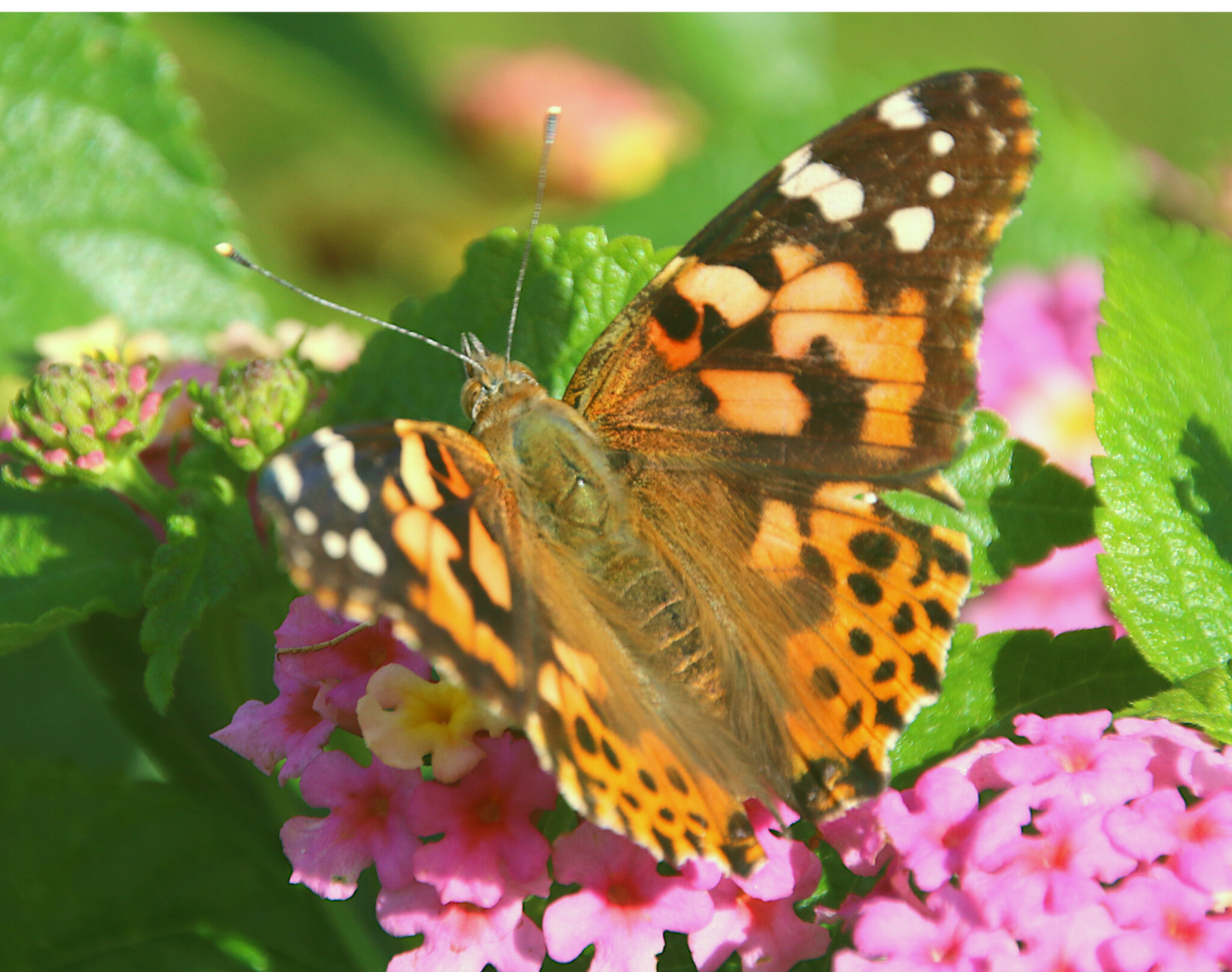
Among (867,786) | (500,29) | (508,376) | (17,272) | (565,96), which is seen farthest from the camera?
(500,29)

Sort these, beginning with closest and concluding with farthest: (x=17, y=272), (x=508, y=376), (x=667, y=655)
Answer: (x=667, y=655) < (x=508, y=376) < (x=17, y=272)

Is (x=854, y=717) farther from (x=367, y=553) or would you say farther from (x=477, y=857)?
(x=367, y=553)

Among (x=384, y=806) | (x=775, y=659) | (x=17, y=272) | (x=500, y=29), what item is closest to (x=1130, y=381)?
(x=775, y=659)

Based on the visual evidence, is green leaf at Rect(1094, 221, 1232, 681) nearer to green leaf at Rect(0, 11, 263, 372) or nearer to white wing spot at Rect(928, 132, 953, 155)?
white wing spot at Rect(928, 132, 953, 155)

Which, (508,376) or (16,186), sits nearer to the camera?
(508,376)

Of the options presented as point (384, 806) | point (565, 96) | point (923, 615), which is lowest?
point (384, 806)

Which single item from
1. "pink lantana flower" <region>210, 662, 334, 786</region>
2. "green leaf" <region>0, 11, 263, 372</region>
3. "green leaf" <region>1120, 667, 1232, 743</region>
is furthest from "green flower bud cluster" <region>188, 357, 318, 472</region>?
"green leaf" <region>1120, 667, 1232, 743</region>

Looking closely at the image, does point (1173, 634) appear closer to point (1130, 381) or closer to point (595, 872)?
point (1130, 381)
